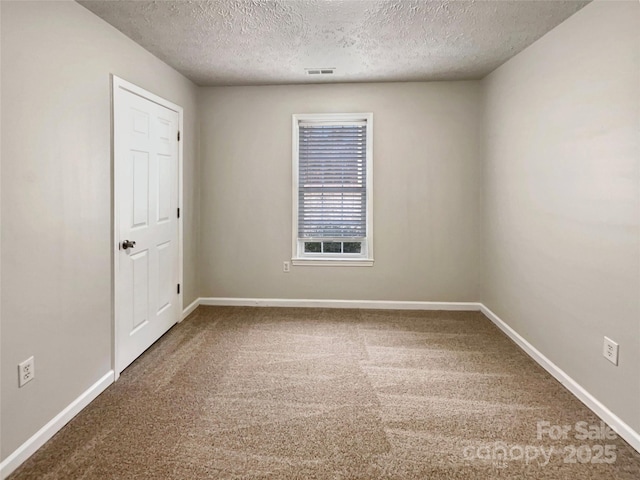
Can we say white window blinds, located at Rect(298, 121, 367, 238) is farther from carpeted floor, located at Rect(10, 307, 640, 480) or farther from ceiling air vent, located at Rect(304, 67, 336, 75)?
carpeted floor, located at Rect(10, 307, 640, 480)

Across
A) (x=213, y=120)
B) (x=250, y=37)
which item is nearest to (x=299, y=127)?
(x=213, y=120)

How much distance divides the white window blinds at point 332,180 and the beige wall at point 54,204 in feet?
6.73

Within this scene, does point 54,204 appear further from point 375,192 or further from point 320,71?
point 375,192

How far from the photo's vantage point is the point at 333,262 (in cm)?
450

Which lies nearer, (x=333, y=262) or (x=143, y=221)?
(x=143, y=221)

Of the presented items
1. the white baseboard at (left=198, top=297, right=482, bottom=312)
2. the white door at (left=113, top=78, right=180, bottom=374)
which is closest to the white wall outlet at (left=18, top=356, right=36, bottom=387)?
the white door at (left=113, top=78, right=180, bottom=374)

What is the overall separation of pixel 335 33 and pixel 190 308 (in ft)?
9.89

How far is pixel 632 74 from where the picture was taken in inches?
81.8

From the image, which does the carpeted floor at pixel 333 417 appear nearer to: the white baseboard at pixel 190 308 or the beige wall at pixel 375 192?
the white baseboard at pixel 190 308

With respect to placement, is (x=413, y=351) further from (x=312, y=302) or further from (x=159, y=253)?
(x=159, y=253)

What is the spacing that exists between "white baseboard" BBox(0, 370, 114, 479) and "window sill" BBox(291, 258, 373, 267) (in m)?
2.22

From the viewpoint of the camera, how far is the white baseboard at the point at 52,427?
1865 millimetres

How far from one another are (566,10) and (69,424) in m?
3.82

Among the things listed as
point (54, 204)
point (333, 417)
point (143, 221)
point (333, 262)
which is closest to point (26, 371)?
point (54, 204)
